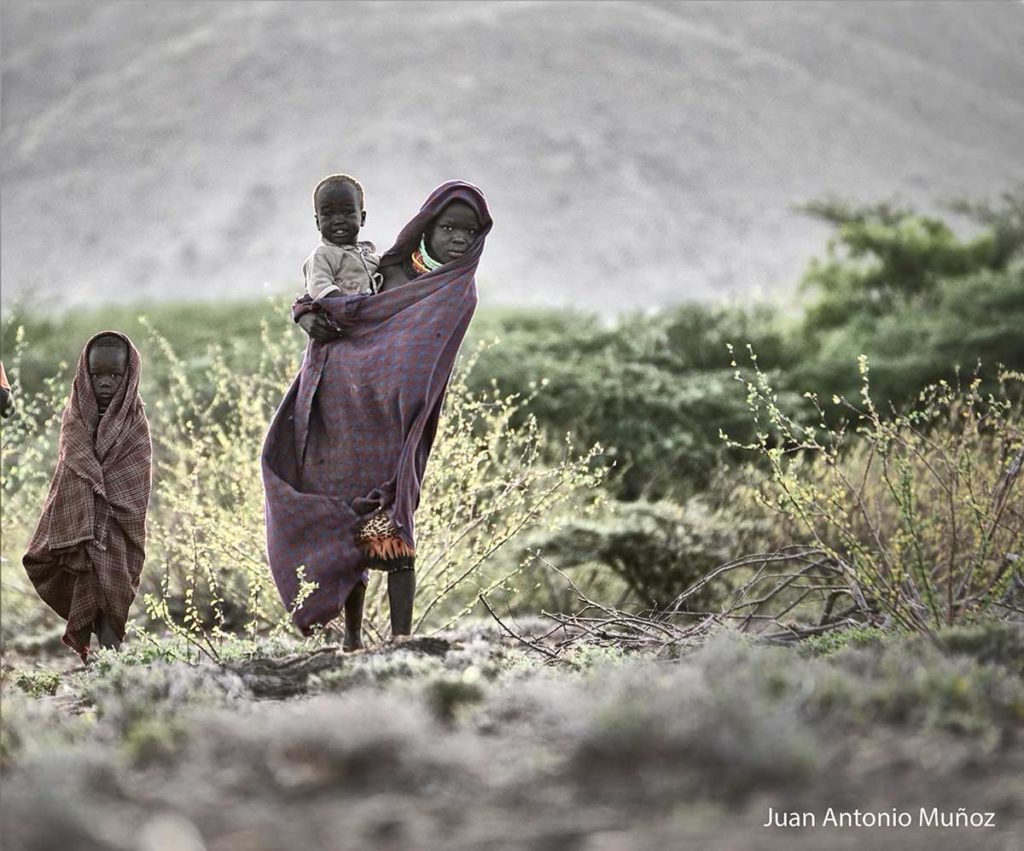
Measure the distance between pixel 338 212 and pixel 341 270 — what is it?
217 mm

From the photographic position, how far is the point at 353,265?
4832mm

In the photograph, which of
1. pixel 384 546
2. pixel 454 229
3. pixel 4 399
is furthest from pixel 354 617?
pixel 4 399

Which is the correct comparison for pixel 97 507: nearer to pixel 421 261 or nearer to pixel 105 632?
pixel 105 632

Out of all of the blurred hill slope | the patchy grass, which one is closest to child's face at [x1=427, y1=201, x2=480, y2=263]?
the patchy grass

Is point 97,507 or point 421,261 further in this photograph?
point 97,507

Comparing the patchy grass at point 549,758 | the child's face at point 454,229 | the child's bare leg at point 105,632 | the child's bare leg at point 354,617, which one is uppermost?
the child's face at point 454,229

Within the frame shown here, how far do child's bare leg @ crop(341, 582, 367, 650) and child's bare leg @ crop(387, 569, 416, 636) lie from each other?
0.17 meters

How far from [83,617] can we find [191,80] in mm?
75425

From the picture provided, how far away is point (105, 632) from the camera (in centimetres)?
536

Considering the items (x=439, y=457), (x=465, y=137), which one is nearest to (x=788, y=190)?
(x=465, y=137)

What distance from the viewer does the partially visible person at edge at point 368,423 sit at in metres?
4.57

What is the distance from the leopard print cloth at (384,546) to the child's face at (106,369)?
1506mm

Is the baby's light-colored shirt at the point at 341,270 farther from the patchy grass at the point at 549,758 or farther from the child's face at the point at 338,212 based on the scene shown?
the patchy grass at the point at 549,758

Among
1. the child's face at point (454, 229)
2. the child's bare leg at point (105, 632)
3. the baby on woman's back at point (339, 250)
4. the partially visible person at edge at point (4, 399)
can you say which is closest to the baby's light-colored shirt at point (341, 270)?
the baby on woman's back at point (339, 250)
